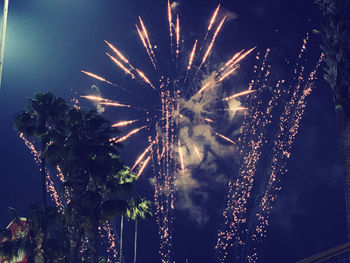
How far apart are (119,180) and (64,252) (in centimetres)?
531

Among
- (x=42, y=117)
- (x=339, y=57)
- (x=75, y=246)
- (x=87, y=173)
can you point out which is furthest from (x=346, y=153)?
(x=42, y=117)

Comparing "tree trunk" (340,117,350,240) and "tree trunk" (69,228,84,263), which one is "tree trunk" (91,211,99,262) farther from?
"tree trunk" (340,117,350,240)

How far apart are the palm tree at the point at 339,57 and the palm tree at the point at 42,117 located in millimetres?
14969

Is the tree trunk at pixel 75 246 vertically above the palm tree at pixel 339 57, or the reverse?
the palm tree at pixel 339 57

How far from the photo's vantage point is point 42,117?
23.3m

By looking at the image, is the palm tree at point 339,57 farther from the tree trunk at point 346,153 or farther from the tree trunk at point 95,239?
the tree trunk at point 95,239

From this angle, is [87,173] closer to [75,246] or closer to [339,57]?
[75,246]

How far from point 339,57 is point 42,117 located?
1644cm

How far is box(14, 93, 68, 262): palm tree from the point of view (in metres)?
22.8

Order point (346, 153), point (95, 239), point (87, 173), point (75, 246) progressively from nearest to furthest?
point (346, 153) < point (75, 246) < point (95, 239) < point (87, 173)

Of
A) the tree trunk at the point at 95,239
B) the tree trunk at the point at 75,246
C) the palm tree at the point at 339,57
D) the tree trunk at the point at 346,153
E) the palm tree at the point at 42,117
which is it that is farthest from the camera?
the palm tree at the point at 42,117

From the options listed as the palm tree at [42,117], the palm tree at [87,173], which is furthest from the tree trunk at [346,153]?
the palm tree at [42,117]

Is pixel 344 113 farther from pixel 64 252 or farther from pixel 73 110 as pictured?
pixel 64 252

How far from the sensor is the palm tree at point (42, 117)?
897 inches
